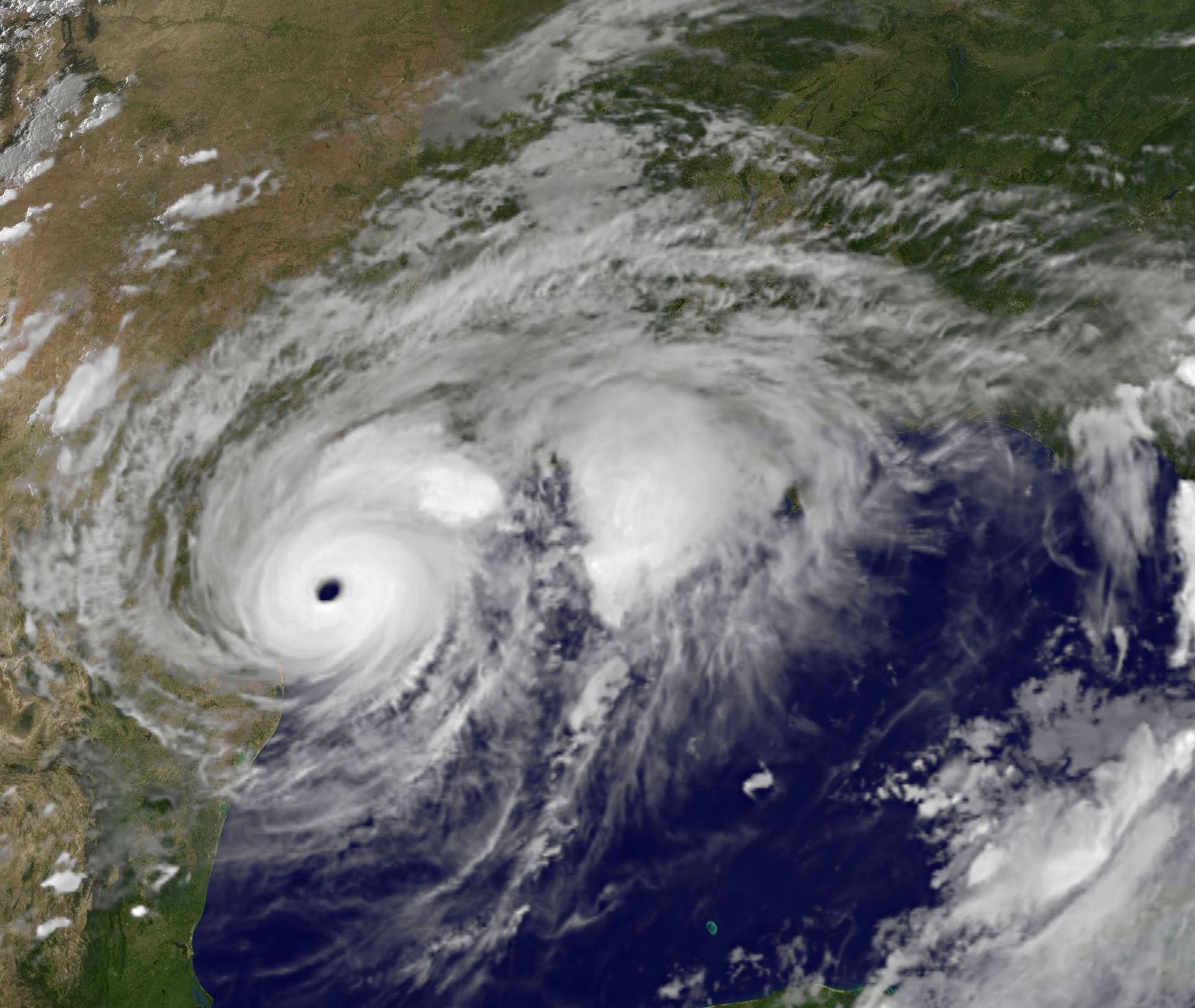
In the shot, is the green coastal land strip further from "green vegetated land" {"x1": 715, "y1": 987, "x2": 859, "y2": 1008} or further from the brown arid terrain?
the brown arid terrain

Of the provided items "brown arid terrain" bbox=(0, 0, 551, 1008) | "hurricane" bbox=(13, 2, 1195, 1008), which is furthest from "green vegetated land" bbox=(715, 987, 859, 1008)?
"brown arid terrain" bbox=(0, 0, 551, 1008)

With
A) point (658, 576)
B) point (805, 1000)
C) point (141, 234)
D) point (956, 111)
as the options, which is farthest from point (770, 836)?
point (141, 234)

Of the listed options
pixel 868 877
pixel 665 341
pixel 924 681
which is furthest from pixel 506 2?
pixel 868 877

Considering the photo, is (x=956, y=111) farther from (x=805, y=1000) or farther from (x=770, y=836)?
(x=805, y=1000)

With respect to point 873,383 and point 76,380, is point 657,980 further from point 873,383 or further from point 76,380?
point 76,380

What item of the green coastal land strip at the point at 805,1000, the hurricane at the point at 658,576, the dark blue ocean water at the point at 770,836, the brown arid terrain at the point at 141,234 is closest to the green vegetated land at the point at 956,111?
the hurricane at the point at 658,576

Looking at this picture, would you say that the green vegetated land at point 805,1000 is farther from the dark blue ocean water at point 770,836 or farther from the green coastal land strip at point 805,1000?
the dark blue ocean water at point 770,836
